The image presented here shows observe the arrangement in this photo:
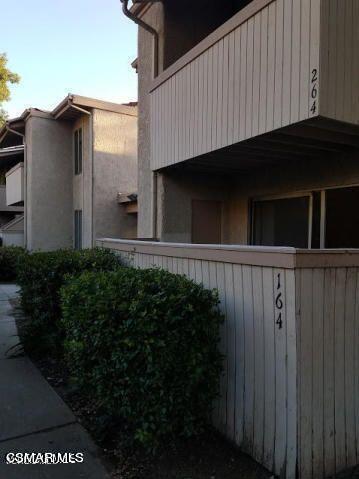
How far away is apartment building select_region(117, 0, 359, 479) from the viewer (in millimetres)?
2859

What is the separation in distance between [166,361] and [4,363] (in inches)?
131

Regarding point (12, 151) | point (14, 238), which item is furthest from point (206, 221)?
point (12, 151)

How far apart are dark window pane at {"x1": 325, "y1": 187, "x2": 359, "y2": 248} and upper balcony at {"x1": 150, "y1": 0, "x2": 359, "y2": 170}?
0.89 meters

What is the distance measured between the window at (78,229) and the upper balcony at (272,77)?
1011cm

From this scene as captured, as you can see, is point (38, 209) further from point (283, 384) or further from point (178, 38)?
point (283, 384)

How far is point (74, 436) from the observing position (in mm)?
3471

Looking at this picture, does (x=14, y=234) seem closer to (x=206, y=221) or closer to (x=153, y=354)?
(x=206, y=221)

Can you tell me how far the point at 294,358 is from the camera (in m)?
2.78

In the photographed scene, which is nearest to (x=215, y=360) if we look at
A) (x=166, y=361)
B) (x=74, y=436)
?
(x=166, y=361)

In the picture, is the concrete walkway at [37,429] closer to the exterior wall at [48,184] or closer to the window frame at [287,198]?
the window frame at [287,198]

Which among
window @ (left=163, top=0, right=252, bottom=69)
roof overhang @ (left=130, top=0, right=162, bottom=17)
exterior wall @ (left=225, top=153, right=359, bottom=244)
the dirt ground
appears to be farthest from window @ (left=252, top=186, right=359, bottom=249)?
roof overhang @ (left=130, top=0, right=162, bottom=17)

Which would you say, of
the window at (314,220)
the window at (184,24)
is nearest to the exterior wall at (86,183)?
the window at (184,24)

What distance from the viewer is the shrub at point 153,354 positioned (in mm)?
2867

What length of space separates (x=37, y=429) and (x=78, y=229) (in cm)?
1252
